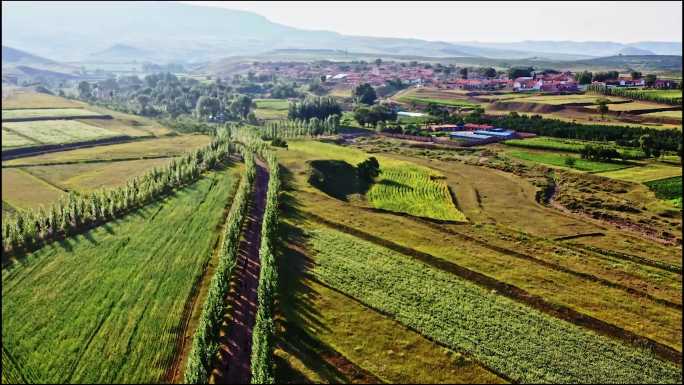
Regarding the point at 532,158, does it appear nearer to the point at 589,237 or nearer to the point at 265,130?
the point at 589,237

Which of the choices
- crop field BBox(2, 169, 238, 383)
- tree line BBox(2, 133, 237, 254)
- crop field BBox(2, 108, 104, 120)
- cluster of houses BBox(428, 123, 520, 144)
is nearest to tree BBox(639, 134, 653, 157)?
cluster of houses BBox(428, 123, 520, 144)

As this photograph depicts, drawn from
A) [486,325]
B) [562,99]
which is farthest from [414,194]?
[562,99]

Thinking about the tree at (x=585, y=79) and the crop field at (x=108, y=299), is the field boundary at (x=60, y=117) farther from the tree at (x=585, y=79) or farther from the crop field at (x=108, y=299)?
the tree at (x=585, y=79)

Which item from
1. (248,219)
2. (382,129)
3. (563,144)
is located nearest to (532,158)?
(563,144)

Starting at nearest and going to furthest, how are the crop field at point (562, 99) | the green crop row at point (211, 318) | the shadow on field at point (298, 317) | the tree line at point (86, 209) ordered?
the green crop row at point (211, 318), the shadow on field at point (298, 317), the tree line at point (86, 209), the crop field at point (562, 99)

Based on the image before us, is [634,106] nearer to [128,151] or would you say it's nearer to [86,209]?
[128,151]

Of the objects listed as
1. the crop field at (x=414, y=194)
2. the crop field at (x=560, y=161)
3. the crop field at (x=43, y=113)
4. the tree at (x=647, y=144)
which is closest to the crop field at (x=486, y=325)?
the crop field at (x=414, y=194)
